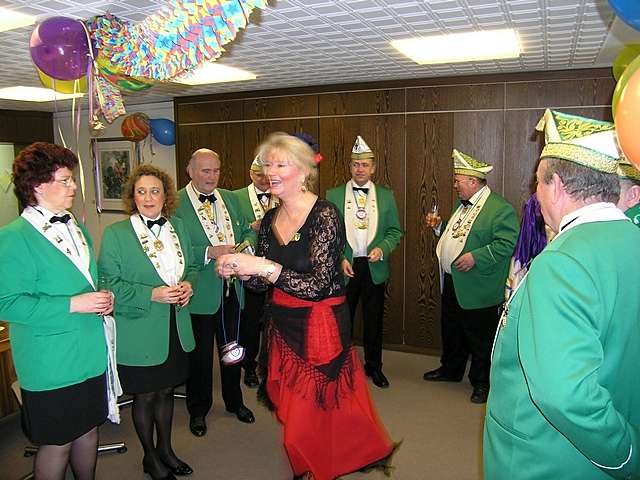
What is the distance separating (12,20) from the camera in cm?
262

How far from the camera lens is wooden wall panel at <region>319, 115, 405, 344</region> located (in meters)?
4.63

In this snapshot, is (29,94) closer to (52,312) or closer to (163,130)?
(163,130)

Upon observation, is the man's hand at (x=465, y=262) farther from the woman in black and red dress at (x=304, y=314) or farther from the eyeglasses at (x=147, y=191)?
the eyeglasses at (x=147, y=191)

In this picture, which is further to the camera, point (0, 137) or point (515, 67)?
point (0, 137)

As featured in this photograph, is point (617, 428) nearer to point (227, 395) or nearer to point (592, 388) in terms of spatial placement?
point (592, 388)

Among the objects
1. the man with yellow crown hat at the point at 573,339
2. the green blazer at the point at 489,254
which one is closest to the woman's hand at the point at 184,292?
the man with yellow crown hat at the point at 573,339

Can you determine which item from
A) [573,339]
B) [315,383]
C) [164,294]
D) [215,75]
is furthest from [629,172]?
[215,75]

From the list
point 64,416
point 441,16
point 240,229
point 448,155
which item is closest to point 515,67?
point 448,155

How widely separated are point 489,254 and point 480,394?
1.00m

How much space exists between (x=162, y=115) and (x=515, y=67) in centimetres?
404

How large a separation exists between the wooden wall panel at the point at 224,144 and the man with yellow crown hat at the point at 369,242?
1845mm

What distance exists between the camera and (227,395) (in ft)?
11.0

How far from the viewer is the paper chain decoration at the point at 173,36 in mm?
1910

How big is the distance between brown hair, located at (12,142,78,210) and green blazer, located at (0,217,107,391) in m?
0.13
